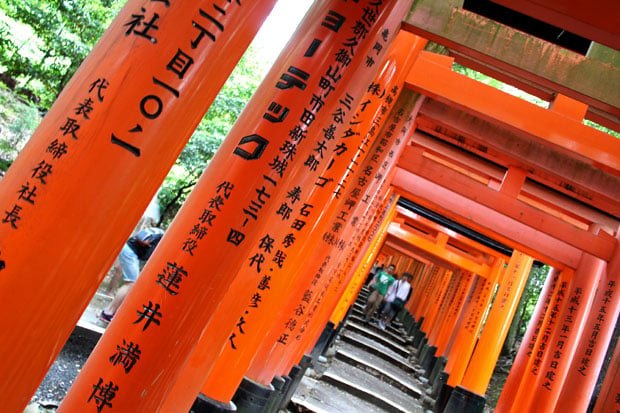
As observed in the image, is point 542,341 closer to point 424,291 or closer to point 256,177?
point 256,177

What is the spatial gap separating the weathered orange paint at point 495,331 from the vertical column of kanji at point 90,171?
9.51 meters

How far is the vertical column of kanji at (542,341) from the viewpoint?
7.75 meters

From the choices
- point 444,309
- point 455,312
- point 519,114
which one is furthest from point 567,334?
point 444,309

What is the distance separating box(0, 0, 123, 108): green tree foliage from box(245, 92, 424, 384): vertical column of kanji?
21.6ft

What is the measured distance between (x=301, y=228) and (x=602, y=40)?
231 centimetres

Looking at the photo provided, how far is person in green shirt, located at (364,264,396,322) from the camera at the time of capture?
16875 mm

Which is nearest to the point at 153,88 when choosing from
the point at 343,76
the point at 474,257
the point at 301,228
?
the point at 343,76

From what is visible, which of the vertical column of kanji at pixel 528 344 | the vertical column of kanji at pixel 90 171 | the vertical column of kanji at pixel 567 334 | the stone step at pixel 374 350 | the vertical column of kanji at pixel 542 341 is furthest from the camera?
the stone step at pixel 374 350

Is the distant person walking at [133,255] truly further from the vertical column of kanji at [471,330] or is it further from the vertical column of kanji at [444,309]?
the vertical column of kanji at [444,309]

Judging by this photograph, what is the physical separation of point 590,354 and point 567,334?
4.97 ft

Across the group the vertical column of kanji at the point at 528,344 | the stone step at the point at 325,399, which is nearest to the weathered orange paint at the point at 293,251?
the stone step at the point at 325,399

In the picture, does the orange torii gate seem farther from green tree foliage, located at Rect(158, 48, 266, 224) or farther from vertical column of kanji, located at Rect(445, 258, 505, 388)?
green tree foliage, located at Rect(158, 48, 266, 224)

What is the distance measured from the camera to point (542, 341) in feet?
26.0

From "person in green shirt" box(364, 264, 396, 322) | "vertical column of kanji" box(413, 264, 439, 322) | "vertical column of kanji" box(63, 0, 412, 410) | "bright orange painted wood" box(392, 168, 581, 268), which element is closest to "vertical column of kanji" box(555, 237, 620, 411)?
"bright orange painted wood" box(392, 168, 581, 268)
